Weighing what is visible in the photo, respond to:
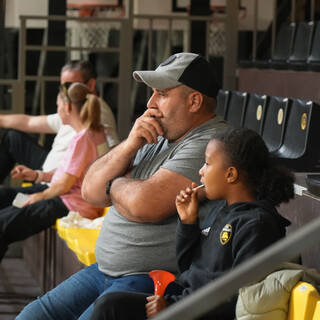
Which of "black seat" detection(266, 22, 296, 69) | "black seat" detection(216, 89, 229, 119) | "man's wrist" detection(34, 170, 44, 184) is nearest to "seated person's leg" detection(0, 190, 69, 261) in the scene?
"man's wrist" detection(34, 170, 44, 184)

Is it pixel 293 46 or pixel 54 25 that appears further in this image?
pixel 54 25

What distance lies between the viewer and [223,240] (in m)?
2.03

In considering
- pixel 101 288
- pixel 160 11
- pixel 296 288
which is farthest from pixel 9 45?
pixel 296 288

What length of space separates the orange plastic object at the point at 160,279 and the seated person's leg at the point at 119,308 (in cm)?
9

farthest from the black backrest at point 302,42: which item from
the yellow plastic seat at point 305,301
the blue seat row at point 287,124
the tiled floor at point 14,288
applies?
the yellow plastic seat at point 305,301

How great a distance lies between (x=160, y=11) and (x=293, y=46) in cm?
258

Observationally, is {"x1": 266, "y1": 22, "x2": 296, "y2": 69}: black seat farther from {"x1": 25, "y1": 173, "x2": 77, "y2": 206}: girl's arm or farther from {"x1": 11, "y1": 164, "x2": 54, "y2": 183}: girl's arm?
{"x1": 25, "y1": 173, "x2": 77, "y2": 206}: girl's arm

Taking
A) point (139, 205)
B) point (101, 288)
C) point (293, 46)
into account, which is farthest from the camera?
point (293, 46)

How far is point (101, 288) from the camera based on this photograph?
8.34 feet

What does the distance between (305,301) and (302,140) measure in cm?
206

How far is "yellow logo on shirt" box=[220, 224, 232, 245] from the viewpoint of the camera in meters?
2.01

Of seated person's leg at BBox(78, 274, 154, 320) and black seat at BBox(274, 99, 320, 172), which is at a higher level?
black seat at BBox(274, 99, 320, 172)

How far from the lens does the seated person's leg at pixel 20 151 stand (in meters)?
4.96

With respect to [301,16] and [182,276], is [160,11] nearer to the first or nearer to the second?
[301,16]
